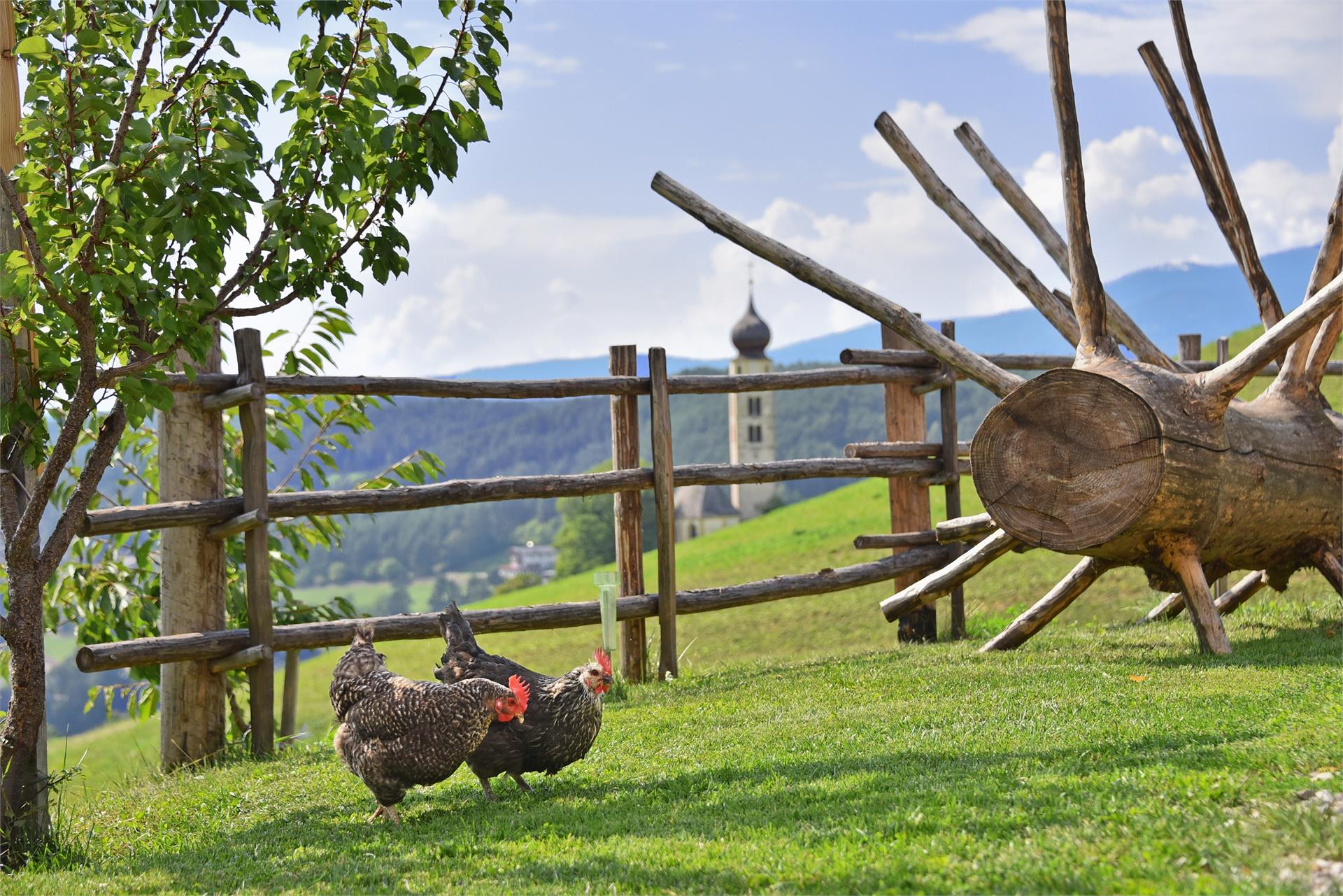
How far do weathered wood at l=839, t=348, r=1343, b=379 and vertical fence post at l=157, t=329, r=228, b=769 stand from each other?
4.44 m

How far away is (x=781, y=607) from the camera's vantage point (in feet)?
75.0

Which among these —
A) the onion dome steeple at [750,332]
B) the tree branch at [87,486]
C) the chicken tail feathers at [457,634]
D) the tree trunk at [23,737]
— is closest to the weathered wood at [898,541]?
the chicken tail feathers at [457,634]

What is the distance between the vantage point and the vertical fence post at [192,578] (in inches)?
303

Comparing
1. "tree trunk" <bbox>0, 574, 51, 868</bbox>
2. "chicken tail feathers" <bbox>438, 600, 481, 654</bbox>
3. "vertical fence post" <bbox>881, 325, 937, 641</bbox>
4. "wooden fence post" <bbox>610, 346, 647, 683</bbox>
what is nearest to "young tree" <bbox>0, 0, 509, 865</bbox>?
"tree trunk" <bbox>0, 574, 51, 868</bbox>

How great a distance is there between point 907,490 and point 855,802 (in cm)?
588

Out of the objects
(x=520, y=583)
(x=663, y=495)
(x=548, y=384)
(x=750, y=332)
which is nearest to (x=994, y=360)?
(x=663, y=495)

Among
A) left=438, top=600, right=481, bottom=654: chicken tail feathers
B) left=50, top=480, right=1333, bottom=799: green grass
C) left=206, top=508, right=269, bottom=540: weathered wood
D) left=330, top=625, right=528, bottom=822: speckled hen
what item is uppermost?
left=206, top=508, right=269, bottom=540: weathered wood

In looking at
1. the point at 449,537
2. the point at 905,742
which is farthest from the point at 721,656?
the point at 449,537

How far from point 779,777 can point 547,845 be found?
44.3 inches

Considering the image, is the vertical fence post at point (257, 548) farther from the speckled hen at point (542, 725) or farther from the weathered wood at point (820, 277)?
the weathered wood at point (820, 277)

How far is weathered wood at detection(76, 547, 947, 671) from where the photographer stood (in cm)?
713

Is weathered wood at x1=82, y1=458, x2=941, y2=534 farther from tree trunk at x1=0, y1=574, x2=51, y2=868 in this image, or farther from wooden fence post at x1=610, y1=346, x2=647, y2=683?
tree trunk at x1=0, y1=574, x2=51, y2=868

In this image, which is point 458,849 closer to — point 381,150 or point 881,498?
point 381,150

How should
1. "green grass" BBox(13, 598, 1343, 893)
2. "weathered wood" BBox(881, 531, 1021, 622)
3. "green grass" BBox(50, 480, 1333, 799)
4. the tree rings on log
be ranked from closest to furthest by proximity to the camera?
"green grass" BBox(13, 598, 1343, 893), the tree rings on log, "weathered wood" BBox(881, 531, 1021, 622), "green grass" BBox(50, 480, 1333, 799)
